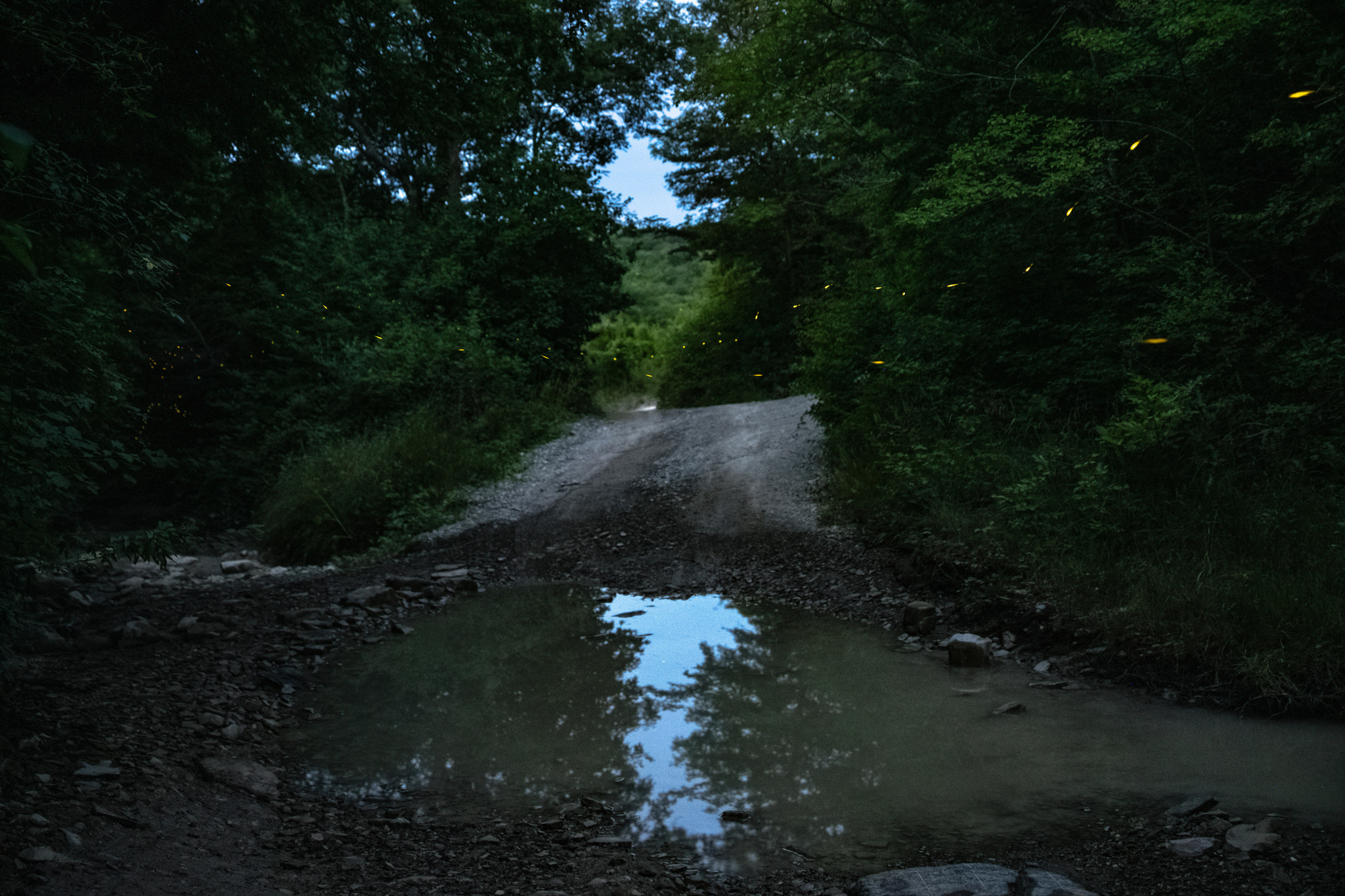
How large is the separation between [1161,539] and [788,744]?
3.29m

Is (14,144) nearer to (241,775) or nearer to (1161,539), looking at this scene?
(241,775)

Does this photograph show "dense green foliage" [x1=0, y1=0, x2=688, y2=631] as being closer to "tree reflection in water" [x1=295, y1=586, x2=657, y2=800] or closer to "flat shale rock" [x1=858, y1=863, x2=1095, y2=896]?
"tree reflection in water" [x1=295, y1=586, x2=657, y2=800]

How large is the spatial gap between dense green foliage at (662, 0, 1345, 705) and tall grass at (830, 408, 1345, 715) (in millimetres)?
20

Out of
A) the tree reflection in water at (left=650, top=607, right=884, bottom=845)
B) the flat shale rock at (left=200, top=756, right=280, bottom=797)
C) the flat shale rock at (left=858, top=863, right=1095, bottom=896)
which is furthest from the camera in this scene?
the flat shale rock at (left=200, top=756, right=280, bottom=797)

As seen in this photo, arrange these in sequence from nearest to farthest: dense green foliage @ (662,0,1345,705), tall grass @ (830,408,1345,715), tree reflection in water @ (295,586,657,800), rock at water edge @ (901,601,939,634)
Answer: tree reflection in water @ (295,586,657,800) < tall grass @ (830,408,1345,715) < dense green foliage @ (662,0,1345,705) < rock at water edge @ (901,601,939,634)

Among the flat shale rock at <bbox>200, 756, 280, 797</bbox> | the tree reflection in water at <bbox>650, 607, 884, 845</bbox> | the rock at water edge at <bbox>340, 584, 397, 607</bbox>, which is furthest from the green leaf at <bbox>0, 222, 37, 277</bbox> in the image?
the rock at water edge at <bbox>340, 584, 397, 607</bbox>

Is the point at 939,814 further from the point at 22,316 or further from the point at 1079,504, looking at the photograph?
the point at 22,316

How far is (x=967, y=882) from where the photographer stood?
3045mm

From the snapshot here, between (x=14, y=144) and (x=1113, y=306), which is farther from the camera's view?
(x=1113, y=306)

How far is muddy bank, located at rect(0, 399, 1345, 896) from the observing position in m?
3.23

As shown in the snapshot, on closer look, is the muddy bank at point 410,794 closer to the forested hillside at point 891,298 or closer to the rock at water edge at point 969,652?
the rock at water edge at point 969,652

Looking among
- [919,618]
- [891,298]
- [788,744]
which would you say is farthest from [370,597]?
[891,298]

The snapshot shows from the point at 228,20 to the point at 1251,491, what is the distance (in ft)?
26.8

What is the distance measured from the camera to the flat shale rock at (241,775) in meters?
4.21
